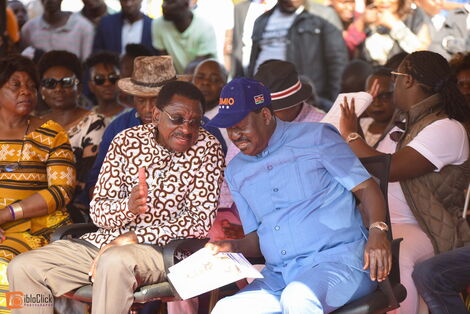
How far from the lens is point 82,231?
492 centimetres

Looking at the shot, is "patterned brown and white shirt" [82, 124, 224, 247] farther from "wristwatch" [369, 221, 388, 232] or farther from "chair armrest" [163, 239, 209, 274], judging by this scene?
"wristwatch" [369, 221, 388, 232]

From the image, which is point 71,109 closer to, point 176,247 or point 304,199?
point 176,247

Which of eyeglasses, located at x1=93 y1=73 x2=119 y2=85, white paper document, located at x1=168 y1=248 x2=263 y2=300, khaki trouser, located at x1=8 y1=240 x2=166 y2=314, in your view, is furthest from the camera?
eyeglasses, located at x1=93 y1=73 x2=119 y2=85

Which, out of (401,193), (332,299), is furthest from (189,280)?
(401,193)

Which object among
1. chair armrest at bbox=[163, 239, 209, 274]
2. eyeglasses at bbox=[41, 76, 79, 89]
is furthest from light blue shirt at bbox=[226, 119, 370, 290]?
eyeglasses at bbox=[41, 76, 79, 89]

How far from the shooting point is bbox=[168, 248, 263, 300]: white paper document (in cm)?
383

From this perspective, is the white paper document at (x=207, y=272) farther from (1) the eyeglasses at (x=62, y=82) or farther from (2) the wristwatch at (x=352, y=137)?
(1) the eyeglasses at (x=62, y=82)

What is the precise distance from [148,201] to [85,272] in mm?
526

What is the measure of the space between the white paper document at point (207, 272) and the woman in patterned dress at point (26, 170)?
1.55m

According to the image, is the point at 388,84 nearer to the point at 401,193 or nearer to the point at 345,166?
the point at 401,193

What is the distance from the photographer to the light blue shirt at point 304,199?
13.3 ft

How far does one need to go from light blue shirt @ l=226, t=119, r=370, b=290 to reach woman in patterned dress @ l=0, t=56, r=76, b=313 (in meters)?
1.59

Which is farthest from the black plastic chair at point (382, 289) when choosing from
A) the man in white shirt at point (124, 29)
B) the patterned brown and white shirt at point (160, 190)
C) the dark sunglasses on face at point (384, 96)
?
the man in white shirt at point (124, 29)

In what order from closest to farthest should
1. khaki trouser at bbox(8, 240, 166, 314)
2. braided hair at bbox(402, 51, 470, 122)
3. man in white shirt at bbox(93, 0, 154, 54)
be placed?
khaki trouser at bbox(8, 240, 166, 314), braided hair at bbox(402, 51, 470, 122), man in white shirt at bbox(93, 0, 154, 54)
